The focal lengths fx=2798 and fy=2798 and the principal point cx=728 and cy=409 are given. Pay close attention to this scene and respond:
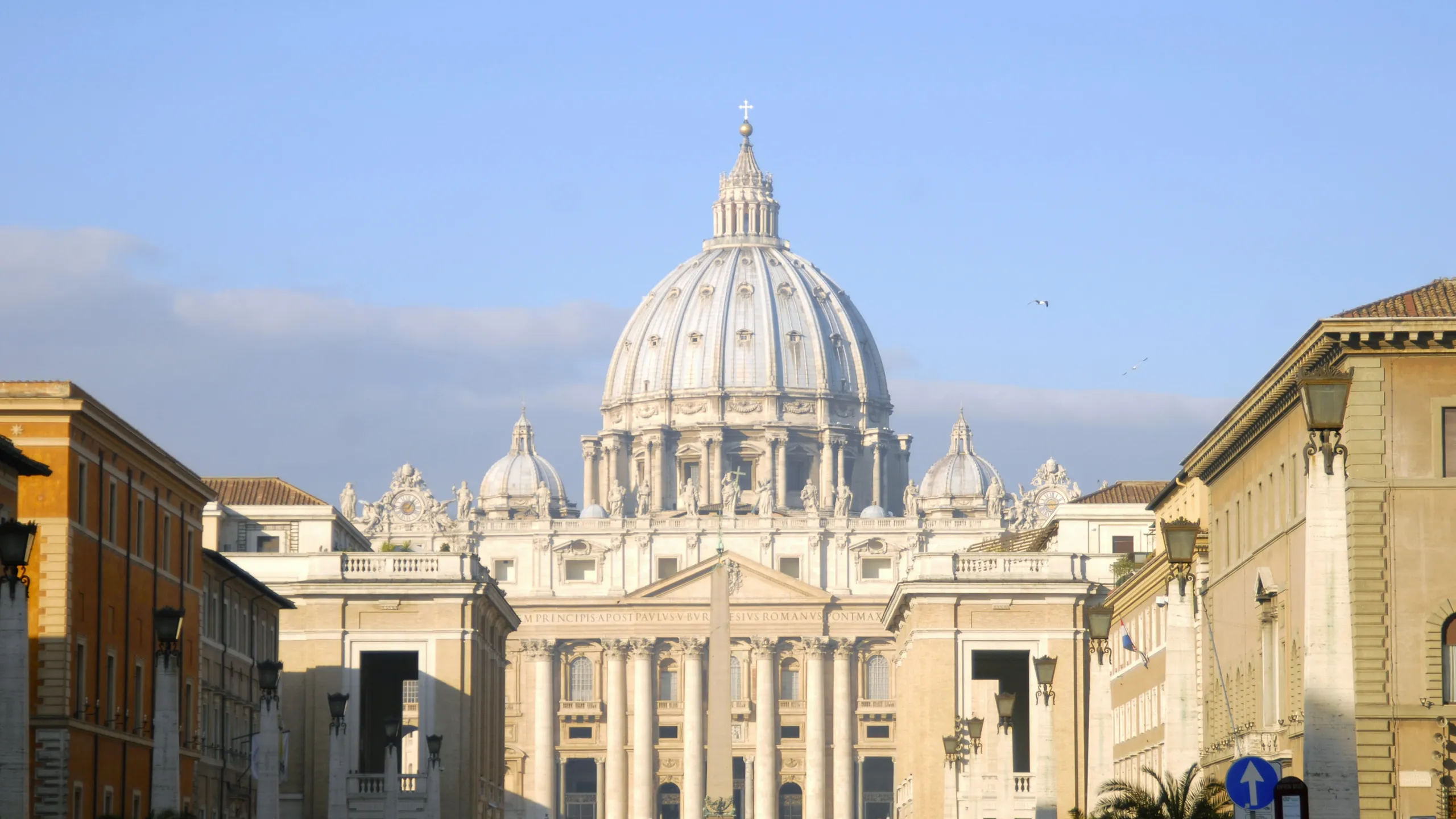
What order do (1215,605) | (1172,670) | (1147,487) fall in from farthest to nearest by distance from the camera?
(1147,487)
(1215,605)
(1172,670)

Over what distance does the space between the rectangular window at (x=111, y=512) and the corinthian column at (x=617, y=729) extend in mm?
105392

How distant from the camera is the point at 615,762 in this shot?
6083 inches

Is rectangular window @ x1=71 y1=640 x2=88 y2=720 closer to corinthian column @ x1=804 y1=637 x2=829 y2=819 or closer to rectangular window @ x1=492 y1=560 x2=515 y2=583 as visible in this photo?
corinthian column @ x1=804 y1=637 x2=829 y2=819

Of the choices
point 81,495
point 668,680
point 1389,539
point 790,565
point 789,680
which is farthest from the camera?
point 790,565

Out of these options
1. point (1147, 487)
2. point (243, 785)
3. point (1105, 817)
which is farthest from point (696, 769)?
point (1105, 817)

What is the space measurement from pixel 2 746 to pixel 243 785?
120 ft

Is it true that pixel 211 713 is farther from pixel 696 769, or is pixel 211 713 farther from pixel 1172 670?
pixel 696 769

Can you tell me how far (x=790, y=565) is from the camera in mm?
164375

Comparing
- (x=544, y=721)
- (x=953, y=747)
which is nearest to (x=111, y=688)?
(x=953, y=747)

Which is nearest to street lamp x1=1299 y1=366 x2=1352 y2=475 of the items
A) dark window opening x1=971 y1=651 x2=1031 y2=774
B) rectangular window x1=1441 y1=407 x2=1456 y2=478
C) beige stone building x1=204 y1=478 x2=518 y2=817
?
rectangular window x1=1441 y1=407 x2=1456 y2=478

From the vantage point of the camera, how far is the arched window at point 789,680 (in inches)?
6171

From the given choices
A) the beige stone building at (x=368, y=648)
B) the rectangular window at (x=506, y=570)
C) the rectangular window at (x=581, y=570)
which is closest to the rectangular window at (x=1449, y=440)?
the beige stone building at (x=368, y=648)

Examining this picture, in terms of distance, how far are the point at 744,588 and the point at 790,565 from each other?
8.50 meters

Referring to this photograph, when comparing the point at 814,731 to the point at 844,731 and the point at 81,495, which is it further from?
the point at 81,495
